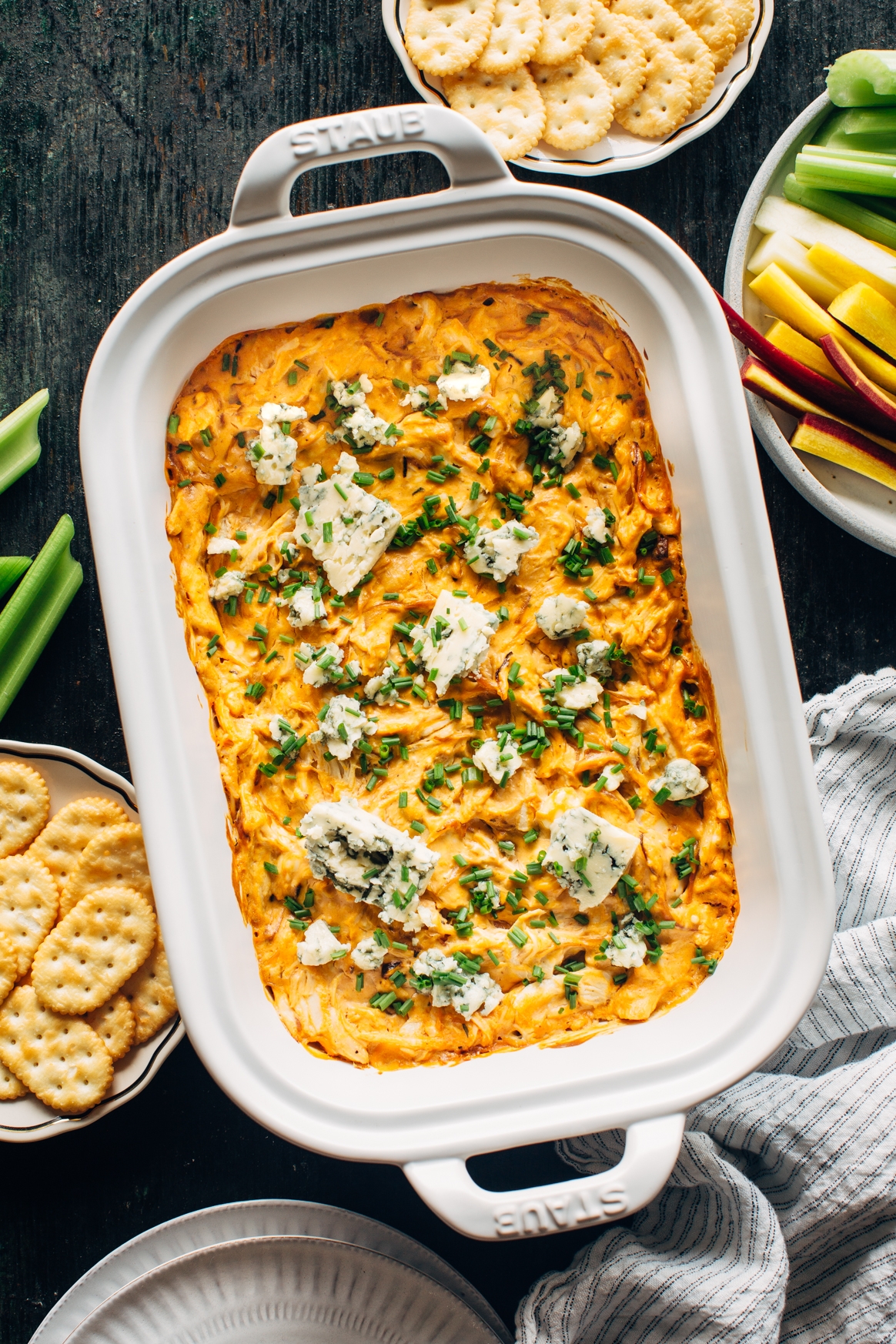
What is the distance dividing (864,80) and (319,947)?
258cm

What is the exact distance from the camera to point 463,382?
220 centimetres

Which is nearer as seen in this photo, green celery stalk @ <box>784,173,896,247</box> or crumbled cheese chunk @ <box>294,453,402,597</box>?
crumbled cheese chunk @ <box>294,453,402,597</box>

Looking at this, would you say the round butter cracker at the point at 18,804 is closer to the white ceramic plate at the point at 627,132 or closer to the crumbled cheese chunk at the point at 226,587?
the crumbled cheese chunk at the point at 226,587

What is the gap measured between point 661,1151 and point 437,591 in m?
1.35

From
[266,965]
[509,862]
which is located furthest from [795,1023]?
[266,965]

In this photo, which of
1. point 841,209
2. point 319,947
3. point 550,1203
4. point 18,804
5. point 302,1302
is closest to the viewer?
point 550,1203

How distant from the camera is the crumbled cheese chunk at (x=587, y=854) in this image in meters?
2.17

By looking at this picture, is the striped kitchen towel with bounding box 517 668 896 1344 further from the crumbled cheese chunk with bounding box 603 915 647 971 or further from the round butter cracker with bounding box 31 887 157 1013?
the round butter cracker with bounding box 31 887 157 1013

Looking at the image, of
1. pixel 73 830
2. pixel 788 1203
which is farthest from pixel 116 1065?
pixel 788 1203

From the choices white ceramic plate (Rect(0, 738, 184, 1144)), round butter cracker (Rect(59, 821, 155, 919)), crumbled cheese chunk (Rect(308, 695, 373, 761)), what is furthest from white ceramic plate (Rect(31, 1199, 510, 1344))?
crumbled cheese chunk (Rect(308, 695, 373, 761))

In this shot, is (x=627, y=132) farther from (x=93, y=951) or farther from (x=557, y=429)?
(x=93, y=951)

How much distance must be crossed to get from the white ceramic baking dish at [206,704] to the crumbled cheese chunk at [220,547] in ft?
0.36

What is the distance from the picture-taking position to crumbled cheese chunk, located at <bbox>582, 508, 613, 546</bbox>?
221 centimetres

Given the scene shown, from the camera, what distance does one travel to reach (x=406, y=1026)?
7.29ft
